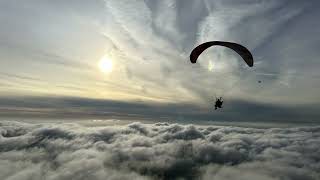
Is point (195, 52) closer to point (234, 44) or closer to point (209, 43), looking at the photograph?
point (209, 43)

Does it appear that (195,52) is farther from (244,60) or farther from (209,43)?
(244,60)

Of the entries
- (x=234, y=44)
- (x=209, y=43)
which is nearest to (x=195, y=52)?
(x=209, y=43)

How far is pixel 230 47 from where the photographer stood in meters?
40.9

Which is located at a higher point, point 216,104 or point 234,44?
point 234,44

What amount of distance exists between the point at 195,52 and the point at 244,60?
6900mm

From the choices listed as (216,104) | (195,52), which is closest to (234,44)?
(195,52)

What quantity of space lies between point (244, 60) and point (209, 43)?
5033 millimetres

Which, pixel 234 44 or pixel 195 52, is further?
pixel 195 52

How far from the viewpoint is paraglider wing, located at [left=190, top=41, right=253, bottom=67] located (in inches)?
1556

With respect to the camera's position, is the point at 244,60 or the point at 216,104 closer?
the point at 244,60

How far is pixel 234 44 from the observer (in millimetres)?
40375

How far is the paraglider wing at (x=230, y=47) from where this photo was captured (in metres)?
39.5

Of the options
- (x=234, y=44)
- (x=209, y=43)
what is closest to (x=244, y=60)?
(x=234, y=44)

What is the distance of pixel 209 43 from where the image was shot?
41.3 metres
